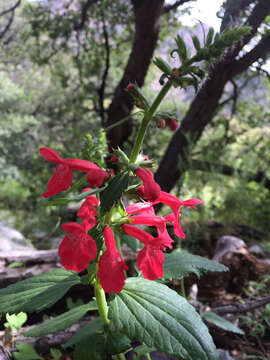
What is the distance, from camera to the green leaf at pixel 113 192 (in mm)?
791

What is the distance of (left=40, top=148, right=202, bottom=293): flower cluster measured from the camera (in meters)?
0.85

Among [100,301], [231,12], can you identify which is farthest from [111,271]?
[231,12]

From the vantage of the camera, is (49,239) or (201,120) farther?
(49,239)

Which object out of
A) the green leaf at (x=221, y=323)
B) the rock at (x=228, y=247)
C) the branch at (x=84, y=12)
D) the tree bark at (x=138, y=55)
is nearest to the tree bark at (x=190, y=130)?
the tree bark at (x=138, y=55)

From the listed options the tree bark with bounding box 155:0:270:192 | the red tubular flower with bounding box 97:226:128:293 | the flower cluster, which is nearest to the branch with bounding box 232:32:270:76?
A: the tree bark with bounding box 155:0:270:192

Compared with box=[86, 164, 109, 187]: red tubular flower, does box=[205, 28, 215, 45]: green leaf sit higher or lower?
higher

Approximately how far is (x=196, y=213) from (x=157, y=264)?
2.40 meters

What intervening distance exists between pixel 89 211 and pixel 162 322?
0.42 m

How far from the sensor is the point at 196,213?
3.27m

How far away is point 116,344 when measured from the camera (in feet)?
3.08

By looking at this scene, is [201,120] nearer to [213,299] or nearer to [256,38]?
[256,38]

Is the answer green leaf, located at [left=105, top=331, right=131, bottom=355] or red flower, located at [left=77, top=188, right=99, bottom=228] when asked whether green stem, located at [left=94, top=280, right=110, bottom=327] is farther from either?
red flower, located at [left=77, top=188, right=99, bottom=228]

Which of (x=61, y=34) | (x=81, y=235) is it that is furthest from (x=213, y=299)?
(x=61, y=34)

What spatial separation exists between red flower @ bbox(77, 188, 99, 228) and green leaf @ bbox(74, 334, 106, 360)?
408 millimetres
